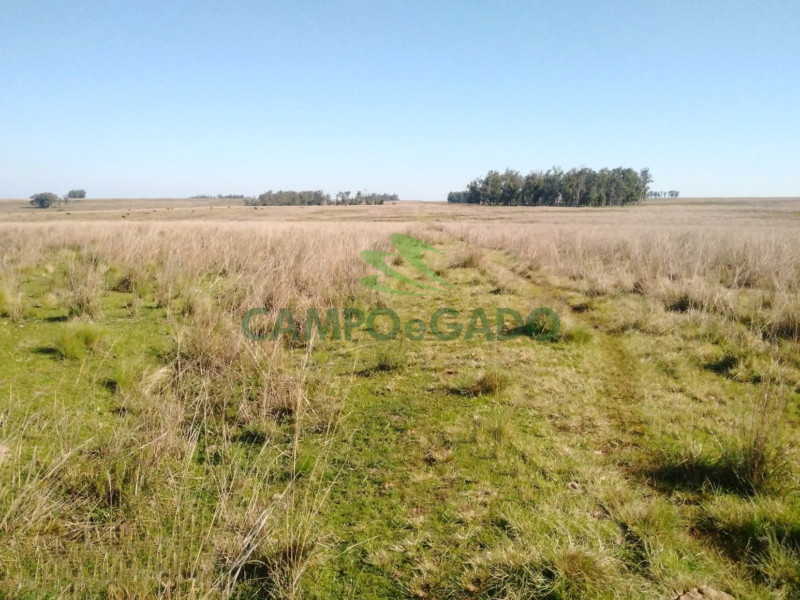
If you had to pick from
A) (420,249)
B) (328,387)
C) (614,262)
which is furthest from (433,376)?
(420,249)

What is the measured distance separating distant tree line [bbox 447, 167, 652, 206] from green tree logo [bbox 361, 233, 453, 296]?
3140 inches

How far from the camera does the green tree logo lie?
856 cm

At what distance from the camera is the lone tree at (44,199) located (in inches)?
3728

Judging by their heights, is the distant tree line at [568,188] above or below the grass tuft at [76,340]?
above

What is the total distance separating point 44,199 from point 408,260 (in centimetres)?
12066

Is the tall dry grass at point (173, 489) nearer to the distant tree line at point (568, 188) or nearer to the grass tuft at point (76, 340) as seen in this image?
the grass tuft at point (76, 340)

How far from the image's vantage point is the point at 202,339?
4.17 m

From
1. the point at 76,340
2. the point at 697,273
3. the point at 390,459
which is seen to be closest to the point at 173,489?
the point at 390,459

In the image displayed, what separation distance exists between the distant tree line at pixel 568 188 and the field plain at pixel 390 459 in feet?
293

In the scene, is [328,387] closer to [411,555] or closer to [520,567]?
[411,555]

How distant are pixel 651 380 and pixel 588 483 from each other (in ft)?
7.83

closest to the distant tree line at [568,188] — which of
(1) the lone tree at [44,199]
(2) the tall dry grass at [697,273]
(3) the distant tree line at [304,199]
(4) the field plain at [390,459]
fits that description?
(3) the distant tree line at [304,199]

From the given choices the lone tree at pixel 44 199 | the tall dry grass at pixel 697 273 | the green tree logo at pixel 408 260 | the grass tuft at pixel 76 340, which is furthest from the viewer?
the lone tree at pixel 44 199

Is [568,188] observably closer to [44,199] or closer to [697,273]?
[697,273]
